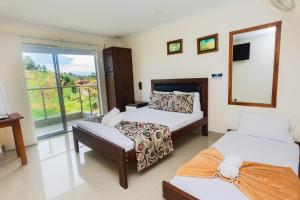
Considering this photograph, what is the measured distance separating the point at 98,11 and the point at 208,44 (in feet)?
7.02

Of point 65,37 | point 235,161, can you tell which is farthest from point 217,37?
point 65,37

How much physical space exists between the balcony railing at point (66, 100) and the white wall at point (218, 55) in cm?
144

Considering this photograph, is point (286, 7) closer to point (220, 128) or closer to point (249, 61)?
point (249, 61)

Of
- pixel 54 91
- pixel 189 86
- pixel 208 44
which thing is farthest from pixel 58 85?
pixel 208 44

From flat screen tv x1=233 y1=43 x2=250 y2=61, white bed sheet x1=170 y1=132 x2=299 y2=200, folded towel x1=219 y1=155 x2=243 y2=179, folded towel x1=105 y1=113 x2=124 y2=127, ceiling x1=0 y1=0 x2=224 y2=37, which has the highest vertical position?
ceiling x1=0 y1=0 x2=224 y2=37

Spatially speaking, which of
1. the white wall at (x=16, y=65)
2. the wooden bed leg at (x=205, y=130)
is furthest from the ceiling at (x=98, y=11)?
the wooden bed leg at (x=205, y=130)

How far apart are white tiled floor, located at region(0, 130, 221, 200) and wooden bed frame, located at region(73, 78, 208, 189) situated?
198 millimetres

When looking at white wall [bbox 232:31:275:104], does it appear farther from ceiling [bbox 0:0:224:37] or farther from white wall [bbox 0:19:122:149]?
white wall [bbox 0:19:122:149]

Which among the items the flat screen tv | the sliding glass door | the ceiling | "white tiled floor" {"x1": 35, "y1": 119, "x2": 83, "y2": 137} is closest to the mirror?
the flat screen tv

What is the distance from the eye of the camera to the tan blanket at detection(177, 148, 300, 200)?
1149 mm

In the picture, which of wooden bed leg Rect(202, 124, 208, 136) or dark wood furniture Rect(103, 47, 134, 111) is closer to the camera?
wooden bed leg Rect(202, 124, 208, 136)

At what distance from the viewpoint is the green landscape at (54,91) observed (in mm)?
3585

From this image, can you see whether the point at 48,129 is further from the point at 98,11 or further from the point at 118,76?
the point at 98,11

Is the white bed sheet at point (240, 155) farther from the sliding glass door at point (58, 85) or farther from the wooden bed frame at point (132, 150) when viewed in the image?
the sliding glass door at point (58, 85)
